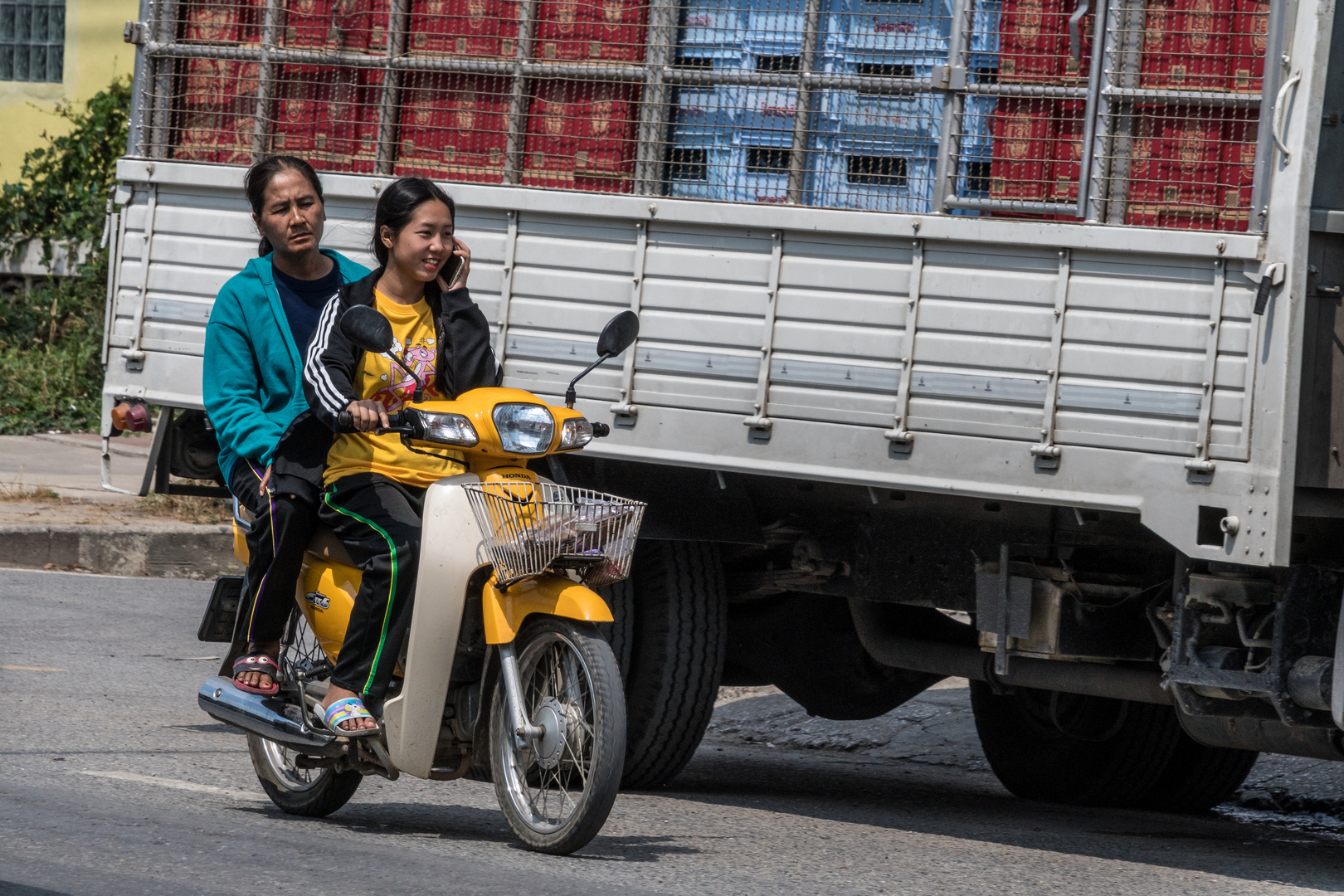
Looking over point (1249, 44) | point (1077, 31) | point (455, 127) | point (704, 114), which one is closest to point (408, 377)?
point (704, 114)

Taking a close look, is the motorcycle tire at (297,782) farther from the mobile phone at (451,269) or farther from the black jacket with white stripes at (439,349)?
the mobile phone at (451,269)

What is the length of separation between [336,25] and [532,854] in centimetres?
338

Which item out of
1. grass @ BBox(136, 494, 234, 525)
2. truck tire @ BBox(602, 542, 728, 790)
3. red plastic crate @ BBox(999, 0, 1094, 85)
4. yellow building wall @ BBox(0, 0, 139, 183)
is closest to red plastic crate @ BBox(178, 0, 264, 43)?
truck tire @ BBox(602, 542, 728, 790)

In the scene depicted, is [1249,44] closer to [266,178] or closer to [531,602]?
[531,602]

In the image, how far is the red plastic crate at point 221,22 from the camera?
22.8 feet

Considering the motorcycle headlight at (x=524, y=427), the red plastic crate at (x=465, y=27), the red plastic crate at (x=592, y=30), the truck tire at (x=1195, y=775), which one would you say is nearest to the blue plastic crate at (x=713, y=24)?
the red plastic crate at (x=592, y=30)

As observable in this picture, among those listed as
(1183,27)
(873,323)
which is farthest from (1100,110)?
(873,323)

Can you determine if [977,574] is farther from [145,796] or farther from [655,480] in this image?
[145,796]

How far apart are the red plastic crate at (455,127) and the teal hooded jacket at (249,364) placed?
1310 mm

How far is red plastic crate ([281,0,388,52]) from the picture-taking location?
6723 mm

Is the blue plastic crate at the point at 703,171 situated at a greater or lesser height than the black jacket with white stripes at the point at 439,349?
greater

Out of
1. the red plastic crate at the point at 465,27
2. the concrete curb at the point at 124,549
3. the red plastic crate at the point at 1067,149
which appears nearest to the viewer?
the red plastic crate at the point at 1067,149

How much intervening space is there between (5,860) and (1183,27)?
3977mm

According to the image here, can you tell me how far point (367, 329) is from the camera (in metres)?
4.56
